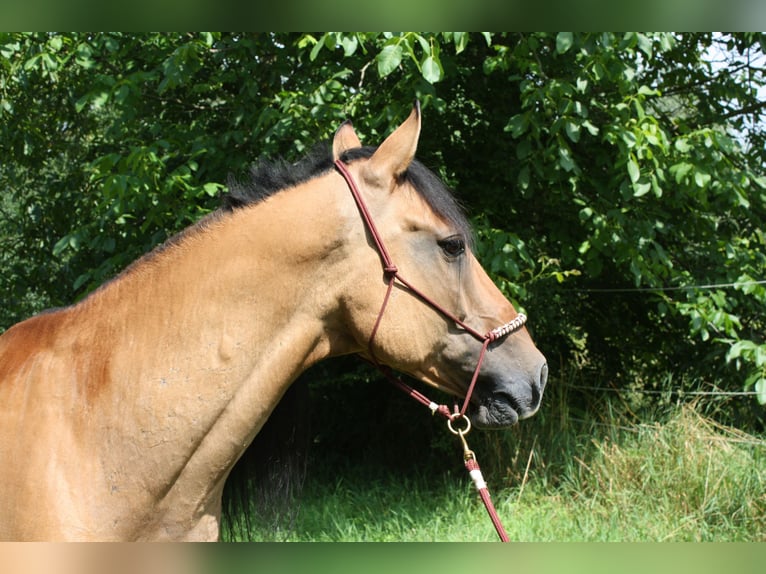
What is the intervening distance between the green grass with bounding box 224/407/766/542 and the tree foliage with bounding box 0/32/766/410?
2.40 feet

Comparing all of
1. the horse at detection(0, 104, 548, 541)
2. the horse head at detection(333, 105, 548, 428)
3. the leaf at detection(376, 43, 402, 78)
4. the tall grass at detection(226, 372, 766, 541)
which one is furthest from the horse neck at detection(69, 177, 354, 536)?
the tall grass at detection(226, 372, 766, 541)

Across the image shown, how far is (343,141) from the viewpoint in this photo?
240 cm

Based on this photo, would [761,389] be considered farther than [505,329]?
Yes

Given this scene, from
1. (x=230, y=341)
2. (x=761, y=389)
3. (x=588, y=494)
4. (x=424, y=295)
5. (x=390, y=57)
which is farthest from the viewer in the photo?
(x=588, y=494)

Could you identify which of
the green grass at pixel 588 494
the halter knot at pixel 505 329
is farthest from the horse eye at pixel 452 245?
the green grass at pixel 588 494

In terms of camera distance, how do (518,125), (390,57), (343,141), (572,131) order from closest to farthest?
(343,141) < (390,57) < (572,131) < (518,125)

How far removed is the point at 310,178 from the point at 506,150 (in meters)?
3.64

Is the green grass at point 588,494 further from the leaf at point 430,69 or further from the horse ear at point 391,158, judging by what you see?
the horse ear at point 391,158

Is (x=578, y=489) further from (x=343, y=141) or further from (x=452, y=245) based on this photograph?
(x=343, y=141)

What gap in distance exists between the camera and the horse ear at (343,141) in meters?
2.27

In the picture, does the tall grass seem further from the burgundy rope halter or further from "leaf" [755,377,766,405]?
the burgundy rope halter

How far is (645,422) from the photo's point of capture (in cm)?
578

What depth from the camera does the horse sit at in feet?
6.30

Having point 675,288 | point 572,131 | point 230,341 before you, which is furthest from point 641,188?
point 230,341
